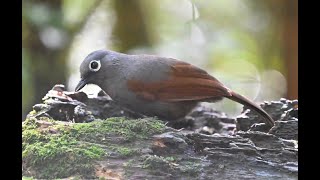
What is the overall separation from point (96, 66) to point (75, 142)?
0.32m

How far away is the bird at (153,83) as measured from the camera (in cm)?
158

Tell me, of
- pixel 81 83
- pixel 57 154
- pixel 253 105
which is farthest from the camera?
pixel 253 105

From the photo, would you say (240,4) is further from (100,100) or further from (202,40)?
(100,100)

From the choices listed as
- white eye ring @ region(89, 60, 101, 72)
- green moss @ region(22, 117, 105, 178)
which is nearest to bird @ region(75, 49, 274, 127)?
white eye ring @ region(89, 60, 101, 72)

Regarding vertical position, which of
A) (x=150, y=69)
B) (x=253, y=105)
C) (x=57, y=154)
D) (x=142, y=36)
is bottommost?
(x=57, y=154)

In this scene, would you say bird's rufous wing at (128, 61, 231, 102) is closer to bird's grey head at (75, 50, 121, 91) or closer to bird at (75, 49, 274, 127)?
bird at (75, 49, 274, 127)

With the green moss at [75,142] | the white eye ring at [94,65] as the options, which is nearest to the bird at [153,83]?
the white eye ring at [94,65]

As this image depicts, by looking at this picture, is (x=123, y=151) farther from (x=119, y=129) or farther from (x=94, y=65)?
(x=94, y=65)

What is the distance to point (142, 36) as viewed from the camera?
1.73m

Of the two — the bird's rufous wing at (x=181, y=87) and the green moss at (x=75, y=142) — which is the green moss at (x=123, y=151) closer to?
the green moss at (x=75, y=142)

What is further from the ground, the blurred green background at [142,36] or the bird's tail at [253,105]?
the blurred green background at [142,36]

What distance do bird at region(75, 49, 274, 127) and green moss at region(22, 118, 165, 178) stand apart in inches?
4.0

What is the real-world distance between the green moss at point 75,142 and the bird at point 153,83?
0.10m

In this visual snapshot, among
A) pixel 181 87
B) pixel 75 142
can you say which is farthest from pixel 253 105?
pixel 75 142
